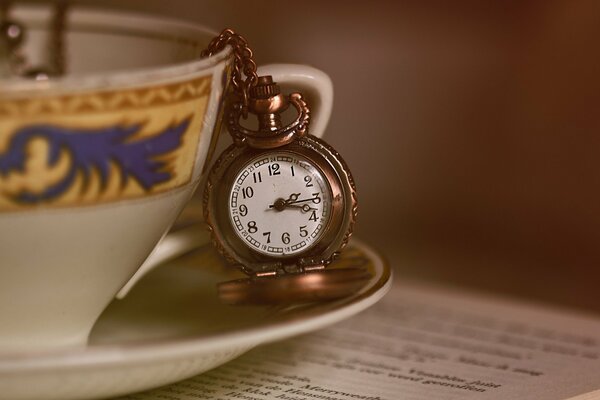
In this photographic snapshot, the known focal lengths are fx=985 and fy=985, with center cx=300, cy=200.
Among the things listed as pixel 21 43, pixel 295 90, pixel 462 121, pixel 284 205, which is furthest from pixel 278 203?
pixel 462 121

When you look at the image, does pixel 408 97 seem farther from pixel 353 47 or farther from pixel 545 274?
pixel 545 274

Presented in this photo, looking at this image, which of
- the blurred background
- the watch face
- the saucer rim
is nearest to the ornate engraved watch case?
the watch face

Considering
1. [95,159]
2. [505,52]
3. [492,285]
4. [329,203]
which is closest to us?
[95,159]

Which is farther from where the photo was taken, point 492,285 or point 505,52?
point 505,52

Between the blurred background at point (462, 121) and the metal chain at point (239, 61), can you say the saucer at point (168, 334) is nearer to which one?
the metal chain at point (239, 61)

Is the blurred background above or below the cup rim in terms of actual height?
above

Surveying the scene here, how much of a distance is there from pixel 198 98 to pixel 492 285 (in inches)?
17.8

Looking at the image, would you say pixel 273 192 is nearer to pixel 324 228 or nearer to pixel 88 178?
pixel 324 228

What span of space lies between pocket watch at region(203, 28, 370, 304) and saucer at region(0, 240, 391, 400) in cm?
4

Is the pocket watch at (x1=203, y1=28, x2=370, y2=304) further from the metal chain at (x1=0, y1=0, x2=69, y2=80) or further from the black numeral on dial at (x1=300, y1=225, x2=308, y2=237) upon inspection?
the metal chain at (x1=0, y1=0, x2=69, y2=80)

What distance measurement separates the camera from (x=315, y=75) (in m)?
0.71

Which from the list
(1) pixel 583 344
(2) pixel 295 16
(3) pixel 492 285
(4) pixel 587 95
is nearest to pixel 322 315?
(1) pixel 583 344

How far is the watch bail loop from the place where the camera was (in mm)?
688

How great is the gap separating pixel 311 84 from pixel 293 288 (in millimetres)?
159
